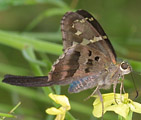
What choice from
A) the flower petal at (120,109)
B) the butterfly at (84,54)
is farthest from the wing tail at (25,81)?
the flower petal at (120,109)

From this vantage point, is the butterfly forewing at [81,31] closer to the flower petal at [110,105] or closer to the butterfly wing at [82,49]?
the butterfly wing at [82,49]

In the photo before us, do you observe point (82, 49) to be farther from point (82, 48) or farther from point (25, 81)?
point (25, 81)

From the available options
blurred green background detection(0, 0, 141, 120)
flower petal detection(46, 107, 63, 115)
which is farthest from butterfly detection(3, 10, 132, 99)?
blurred green background detection(0, 0, 141, 120)

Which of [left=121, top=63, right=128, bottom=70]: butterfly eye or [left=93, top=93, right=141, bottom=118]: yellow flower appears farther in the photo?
[left=121, top=63, right=128, bottom=70]: butterfly eye

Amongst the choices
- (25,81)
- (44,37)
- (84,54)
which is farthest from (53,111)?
(44,37)

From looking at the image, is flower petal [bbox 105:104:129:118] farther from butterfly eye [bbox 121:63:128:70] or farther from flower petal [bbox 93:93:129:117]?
butterfly eye [bbox 121:63:128:70]

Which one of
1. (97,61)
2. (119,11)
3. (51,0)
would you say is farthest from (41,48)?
(119,11)
